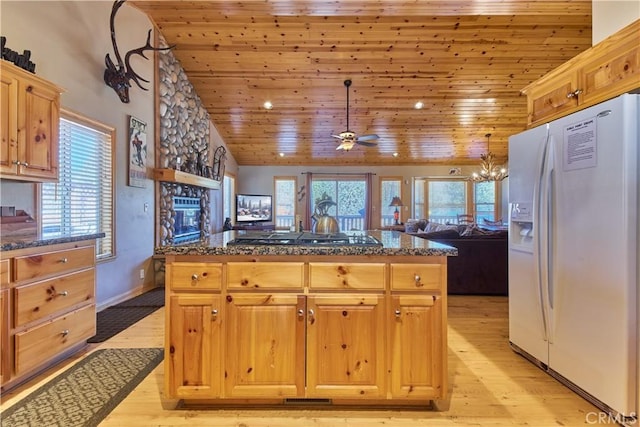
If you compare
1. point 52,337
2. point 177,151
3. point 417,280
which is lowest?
point 52,337

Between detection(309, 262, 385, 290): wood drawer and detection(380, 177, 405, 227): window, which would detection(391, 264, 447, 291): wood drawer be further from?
detection(380, 177, 405, 227): window

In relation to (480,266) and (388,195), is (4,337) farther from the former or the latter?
(388,195)

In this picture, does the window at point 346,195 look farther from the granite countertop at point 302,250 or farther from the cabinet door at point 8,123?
the granite countertop at point 302,250

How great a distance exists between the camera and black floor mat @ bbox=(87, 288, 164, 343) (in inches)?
114

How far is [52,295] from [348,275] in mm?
2044

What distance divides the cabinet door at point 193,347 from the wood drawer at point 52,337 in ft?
3.29

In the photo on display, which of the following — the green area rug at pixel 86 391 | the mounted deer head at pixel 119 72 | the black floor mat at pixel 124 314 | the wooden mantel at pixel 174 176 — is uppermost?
the mounted deer head at pixel 119 72

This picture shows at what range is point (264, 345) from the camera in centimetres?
174

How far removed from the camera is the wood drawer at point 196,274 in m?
1.72

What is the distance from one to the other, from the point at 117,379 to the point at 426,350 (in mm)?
2032

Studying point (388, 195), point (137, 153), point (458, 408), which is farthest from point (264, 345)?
point (388, 195)

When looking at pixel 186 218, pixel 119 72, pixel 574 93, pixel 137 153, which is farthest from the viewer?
pixel 186 218

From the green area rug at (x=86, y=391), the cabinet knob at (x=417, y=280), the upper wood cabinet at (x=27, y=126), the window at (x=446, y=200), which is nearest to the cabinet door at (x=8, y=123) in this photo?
the upper wood cabinet at (x=27, y=126)

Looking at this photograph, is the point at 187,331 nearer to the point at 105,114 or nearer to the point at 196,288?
the point at 196,288
